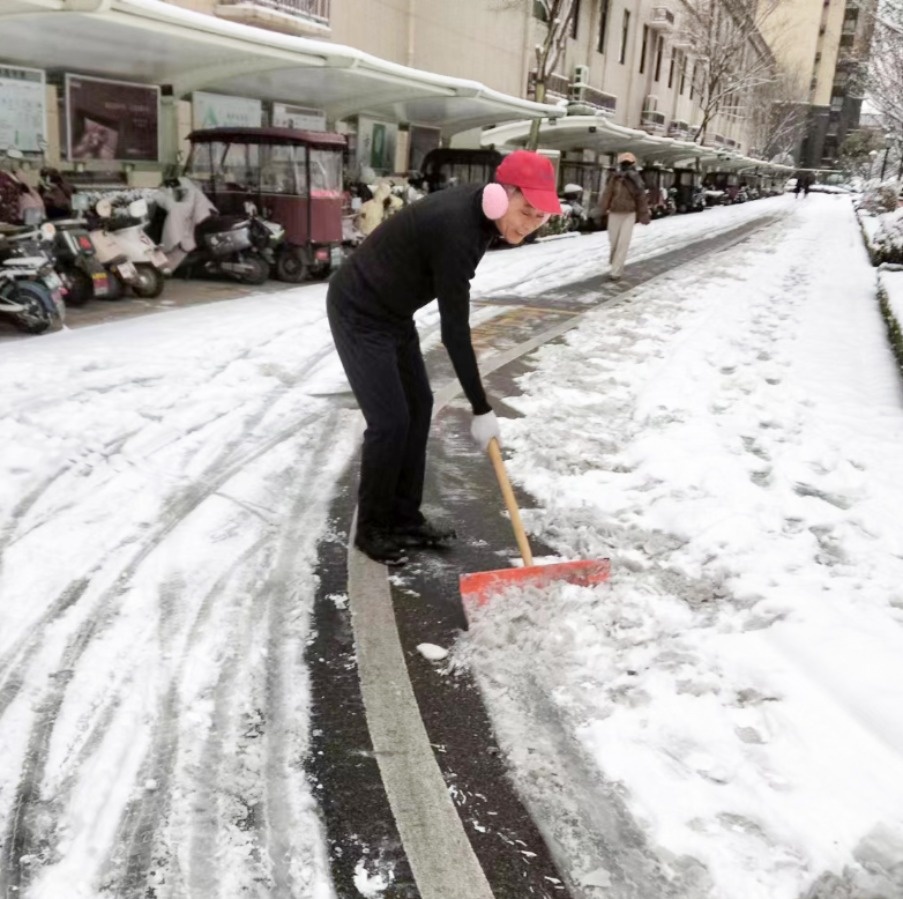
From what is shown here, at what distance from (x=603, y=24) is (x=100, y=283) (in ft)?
108

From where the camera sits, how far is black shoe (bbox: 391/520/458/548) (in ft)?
12.7

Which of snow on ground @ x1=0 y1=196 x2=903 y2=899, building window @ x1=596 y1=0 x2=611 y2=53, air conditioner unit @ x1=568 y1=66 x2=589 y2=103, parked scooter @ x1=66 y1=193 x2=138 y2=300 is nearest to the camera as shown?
snow on ground @ x1=0 y1=196 x2=903 y2=899

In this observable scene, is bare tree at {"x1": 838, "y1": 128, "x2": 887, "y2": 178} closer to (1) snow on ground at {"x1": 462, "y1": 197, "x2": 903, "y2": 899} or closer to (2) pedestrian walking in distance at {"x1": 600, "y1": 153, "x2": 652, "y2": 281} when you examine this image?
(2) pedestrian walking in distance at {"x1": 600, "y1": 153, "x2": 652, "y2": 281}

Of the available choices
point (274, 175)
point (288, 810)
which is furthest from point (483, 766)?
point (274, 175)

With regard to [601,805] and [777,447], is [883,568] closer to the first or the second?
[777,447]

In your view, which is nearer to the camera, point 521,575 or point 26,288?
point 521,575

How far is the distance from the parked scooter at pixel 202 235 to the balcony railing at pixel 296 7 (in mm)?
5625

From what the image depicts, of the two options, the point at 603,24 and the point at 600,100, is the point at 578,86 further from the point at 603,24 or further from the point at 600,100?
the point at 603,24

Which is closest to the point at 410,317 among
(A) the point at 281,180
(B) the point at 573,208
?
(A) the point at 281,180

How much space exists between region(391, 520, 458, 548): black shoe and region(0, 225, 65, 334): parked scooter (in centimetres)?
512

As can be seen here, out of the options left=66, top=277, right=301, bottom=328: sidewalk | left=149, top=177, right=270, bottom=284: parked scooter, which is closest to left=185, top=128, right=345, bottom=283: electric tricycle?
left=149, top=177, right=270, bottom=284: parked scooter

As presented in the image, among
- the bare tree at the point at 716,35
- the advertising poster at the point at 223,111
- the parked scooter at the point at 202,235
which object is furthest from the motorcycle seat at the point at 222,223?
the bare tree at the point at 716,35

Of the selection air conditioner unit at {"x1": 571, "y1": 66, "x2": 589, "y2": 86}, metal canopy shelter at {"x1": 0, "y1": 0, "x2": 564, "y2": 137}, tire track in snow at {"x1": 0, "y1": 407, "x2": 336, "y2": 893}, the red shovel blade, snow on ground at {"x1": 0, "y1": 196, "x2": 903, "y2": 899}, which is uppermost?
air conditioner unit at {"x1": 571, "y1": 66, "x2": 589, "y2": 86}

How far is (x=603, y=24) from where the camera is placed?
36.2 metres
